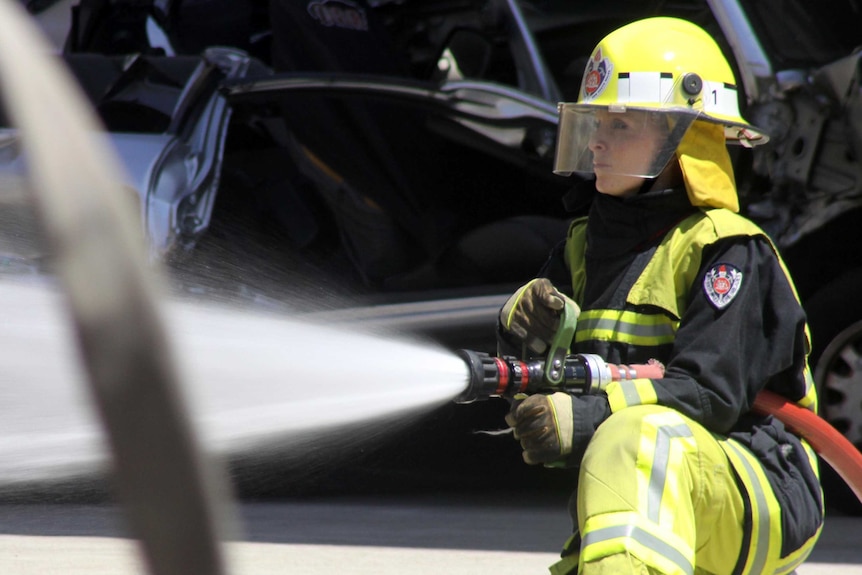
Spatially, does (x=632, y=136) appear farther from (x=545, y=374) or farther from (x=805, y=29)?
(x=805, y=29)

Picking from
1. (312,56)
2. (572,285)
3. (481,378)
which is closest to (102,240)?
(481,378)

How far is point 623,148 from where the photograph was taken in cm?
255

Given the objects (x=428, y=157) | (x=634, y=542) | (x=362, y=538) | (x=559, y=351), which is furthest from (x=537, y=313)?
(x=428, y=157)

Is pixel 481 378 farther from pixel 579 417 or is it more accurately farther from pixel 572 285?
pixel 572 285

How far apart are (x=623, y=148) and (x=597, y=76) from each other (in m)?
0.17

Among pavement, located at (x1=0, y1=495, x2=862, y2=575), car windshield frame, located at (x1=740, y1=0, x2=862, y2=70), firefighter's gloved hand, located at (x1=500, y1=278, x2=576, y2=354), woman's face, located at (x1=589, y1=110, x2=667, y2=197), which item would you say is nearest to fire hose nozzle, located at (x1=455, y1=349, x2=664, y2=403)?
firefighter's gloved hand, located at (x1=500, y1=278, x2=576, y2=354)

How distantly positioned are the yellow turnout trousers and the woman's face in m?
0.54

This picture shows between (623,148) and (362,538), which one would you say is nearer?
(623,148)

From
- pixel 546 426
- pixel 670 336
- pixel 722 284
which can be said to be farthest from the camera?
pixel 670 336

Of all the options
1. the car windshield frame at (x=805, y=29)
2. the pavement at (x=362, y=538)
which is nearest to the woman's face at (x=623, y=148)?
the pavement at (x=362, y=538)

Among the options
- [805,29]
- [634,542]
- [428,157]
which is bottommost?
[428,157]

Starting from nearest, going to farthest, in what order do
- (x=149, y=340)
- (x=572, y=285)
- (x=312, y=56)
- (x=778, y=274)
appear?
(x=149, y=340) → (x=778, y=274) → (x=572, y=285) → (x=312, y=56)

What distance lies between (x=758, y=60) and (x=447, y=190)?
1.25m

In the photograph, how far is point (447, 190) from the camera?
484 centimetres
